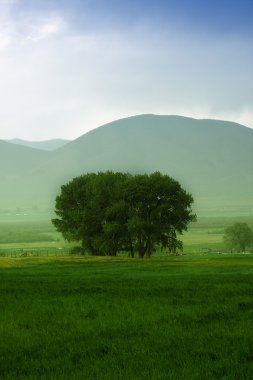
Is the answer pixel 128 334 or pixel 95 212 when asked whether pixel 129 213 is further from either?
pixel 128 334

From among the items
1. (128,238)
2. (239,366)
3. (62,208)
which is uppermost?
(62,208)

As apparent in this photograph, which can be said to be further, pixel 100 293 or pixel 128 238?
pixel 128 238

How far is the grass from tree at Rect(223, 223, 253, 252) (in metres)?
127

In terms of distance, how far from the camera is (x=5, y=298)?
31422mm

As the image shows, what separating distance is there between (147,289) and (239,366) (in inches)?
752

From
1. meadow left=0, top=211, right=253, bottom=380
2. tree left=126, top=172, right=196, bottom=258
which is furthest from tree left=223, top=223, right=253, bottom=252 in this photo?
meadow left=0, top=211, right=253, bottom=380

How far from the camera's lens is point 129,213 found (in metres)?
90.5

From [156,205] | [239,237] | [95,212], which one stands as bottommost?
[239,237]

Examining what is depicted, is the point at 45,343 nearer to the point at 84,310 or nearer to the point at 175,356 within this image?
the point at 175,356

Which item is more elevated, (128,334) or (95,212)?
(95,212)

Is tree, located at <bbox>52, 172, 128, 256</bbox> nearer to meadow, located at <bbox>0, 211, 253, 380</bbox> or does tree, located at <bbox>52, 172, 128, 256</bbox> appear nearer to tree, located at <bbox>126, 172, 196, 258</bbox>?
tree, located at <bbox>126, 172, 196, 258</bbox>

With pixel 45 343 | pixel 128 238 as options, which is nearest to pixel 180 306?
pixel 45 343

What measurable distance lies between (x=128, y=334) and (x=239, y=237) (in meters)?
143

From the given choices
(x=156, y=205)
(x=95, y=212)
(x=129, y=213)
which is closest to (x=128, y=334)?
(x=129, y=213)
